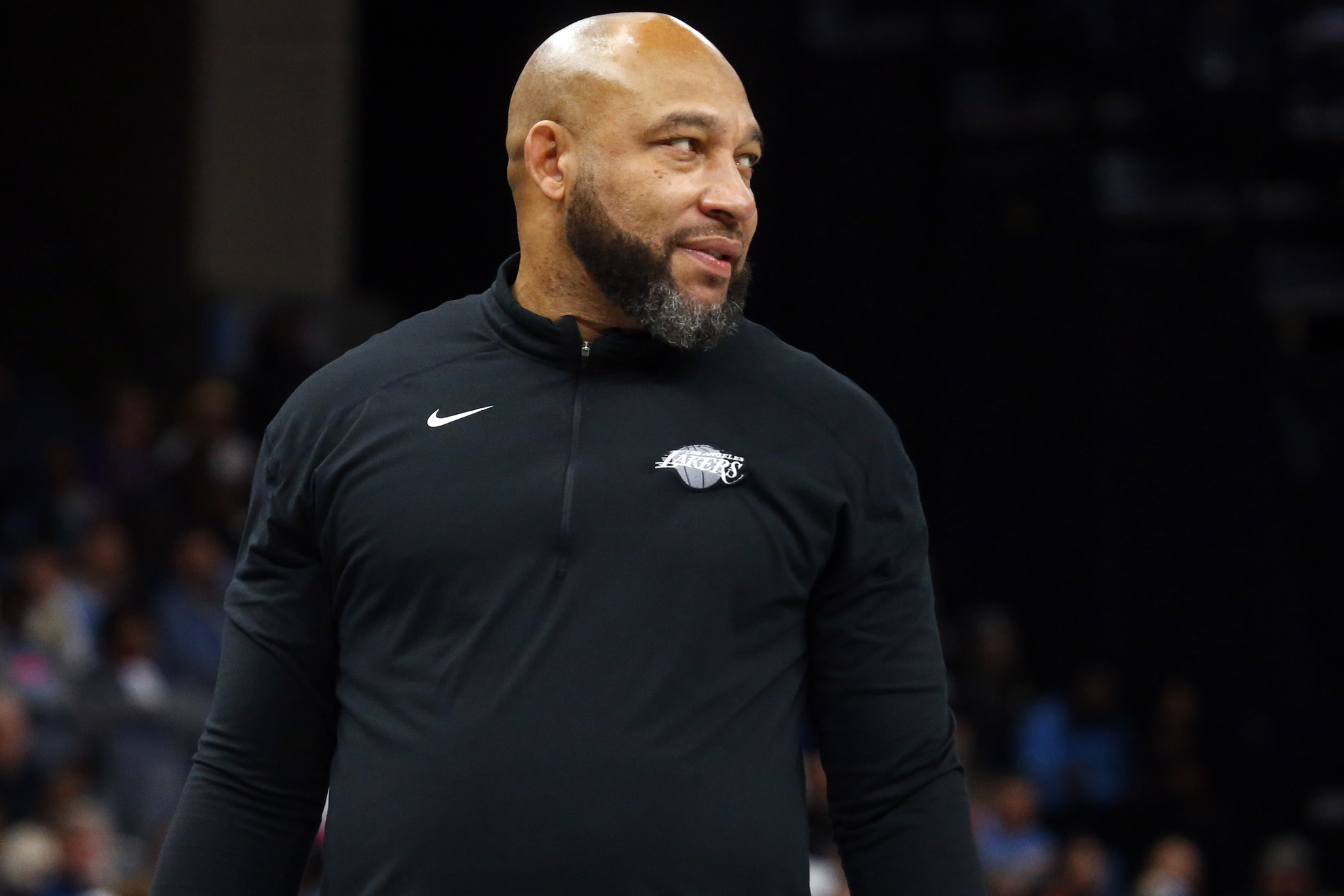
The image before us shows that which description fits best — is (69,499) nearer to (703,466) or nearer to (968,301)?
(968,301)

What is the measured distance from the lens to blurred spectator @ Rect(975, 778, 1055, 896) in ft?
29.2

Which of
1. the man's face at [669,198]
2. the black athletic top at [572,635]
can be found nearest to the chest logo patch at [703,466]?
the black athletic top at [572,635]

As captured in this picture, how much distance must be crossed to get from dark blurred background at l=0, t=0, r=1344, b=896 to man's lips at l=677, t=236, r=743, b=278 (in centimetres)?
649

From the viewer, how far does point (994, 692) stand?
10.7 metres

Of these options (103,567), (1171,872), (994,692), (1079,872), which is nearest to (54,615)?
(103,567)

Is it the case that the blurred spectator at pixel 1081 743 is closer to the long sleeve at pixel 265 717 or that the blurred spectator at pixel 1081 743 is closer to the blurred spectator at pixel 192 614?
the blurred spectator at pixel 192 614

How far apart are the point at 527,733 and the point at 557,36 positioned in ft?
2.09

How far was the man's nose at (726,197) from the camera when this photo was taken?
183cm

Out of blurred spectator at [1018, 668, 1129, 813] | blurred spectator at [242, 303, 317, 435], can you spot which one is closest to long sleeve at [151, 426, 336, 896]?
blurred spectator at [242, 303, 317, 435]

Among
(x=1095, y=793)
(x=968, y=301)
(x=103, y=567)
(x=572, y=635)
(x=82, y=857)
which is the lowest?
(x=1095, y=793)

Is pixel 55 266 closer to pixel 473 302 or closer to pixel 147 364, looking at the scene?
pixel 147 364

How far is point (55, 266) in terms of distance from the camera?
1177 centimetres

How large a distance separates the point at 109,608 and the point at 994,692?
4.74 m

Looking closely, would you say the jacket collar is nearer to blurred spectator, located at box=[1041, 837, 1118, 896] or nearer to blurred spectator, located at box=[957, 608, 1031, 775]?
blurred spectator, located at box=[1041, 837, 1118, 896]
